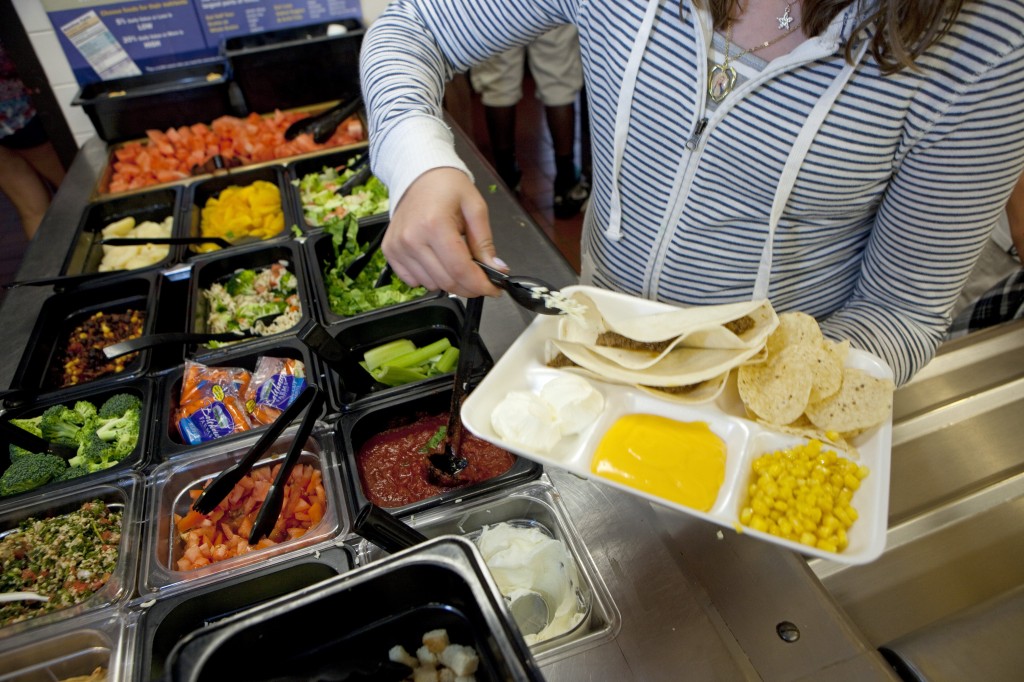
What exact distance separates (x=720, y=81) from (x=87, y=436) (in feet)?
5.88

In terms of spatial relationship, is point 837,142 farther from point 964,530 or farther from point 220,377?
point 220,377

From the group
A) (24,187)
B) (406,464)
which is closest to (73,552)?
(406,464)

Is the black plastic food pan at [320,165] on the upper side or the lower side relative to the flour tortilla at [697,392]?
lower

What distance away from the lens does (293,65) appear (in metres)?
3.25

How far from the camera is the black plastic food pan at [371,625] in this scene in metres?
0.80

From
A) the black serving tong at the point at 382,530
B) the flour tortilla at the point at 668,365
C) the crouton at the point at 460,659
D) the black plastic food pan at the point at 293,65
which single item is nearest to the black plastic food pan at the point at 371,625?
the crouton at the point at 460,659

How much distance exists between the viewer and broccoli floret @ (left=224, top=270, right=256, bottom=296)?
7.55 ft

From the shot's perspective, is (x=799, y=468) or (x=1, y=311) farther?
(x=1, y=311)

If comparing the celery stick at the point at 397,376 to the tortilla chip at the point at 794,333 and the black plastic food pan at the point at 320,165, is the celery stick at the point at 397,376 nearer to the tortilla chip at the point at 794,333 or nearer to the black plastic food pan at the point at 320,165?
the tortilla chip at the point at 794,333

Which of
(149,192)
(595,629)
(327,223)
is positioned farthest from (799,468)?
(149,192)

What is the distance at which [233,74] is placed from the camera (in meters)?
3.22

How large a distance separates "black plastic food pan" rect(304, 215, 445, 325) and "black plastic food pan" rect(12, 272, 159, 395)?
0.52 m

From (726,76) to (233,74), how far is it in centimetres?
275

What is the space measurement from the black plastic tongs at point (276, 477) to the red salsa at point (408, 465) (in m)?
0.17
